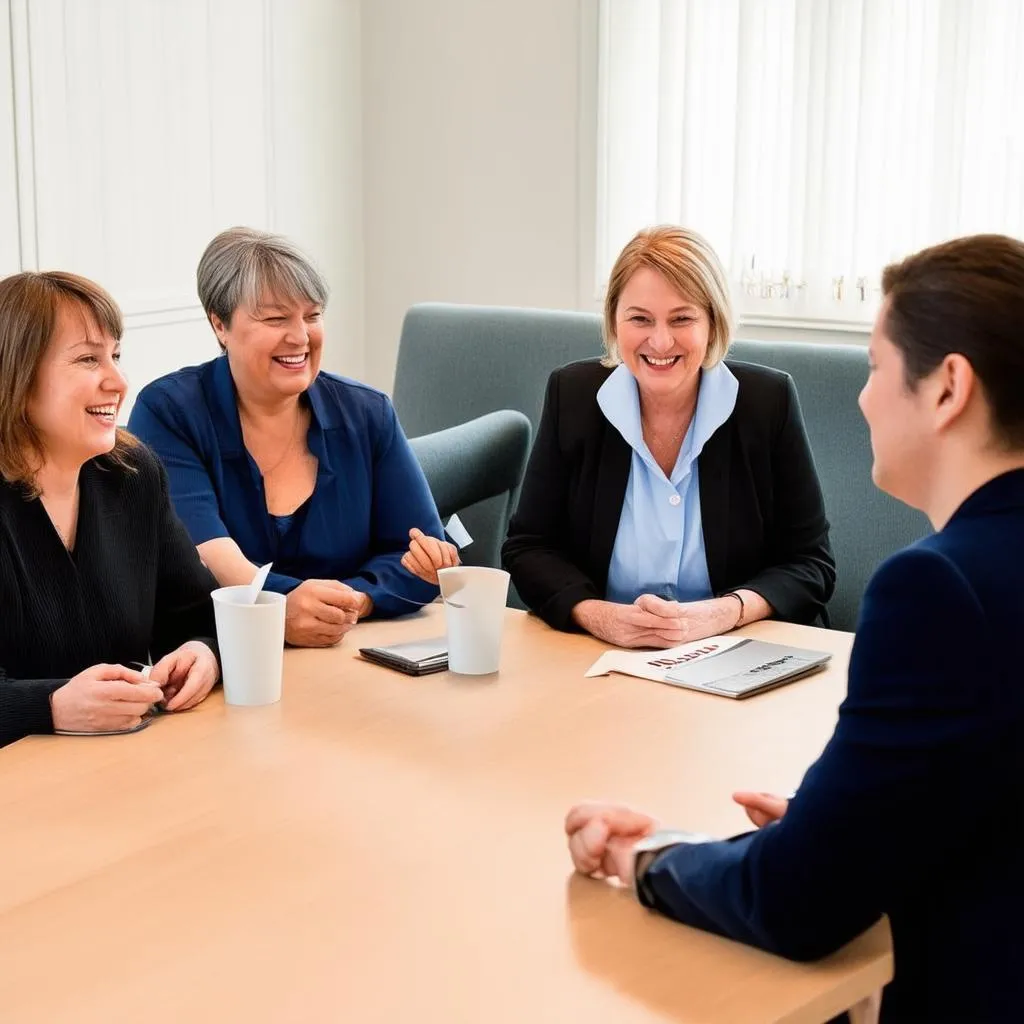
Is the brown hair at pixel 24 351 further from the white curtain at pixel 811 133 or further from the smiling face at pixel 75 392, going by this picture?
the white curtain at pixel 811 133

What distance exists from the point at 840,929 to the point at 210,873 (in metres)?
0.57

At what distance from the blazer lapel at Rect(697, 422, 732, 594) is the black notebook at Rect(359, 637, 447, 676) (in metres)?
0.55

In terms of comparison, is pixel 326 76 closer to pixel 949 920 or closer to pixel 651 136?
pixel 651 136

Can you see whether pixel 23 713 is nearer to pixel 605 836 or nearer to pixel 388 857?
pixel 388 857

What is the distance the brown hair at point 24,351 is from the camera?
185 cm

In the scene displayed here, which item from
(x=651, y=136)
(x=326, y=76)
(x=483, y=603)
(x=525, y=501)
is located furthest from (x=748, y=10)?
(x=483, y=603)

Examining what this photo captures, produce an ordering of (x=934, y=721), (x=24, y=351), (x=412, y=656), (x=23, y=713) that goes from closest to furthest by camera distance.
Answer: (x=934, y=721) < (x=23, y=713) < (x=24, y=351) < (x=412, y=656)

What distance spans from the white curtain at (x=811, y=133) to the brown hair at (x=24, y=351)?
270 centimetres

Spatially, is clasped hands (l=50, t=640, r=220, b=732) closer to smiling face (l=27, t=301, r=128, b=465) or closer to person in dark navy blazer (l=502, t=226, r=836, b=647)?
smiling face (l=27, t=301, r=128, b=465)

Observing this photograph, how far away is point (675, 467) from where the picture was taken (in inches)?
94.9

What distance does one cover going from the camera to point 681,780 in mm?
1562

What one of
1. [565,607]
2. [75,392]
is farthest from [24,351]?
[565,607]

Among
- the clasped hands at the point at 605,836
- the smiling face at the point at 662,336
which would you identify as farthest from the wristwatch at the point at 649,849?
the smiling face at the point at 662,336

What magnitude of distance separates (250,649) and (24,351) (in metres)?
0.50
